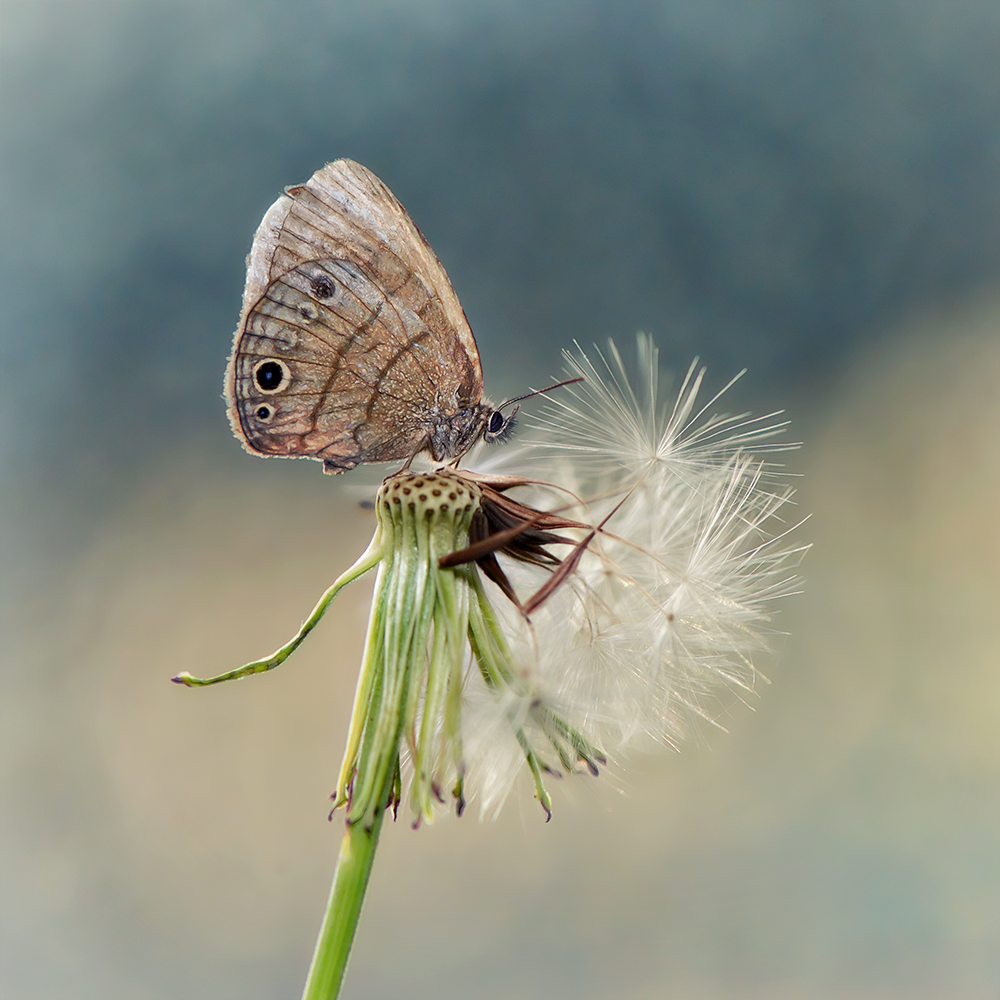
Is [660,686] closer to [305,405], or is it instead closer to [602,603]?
[602,603]

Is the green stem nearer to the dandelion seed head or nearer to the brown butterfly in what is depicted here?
the dandelion seed head

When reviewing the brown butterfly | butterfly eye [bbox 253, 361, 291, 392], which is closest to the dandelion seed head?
the brown butterfly

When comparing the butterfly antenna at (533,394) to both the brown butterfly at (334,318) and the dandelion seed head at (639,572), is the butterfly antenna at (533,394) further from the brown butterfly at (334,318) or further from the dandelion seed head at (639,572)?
Answer: the brown butterfly at (334,318)

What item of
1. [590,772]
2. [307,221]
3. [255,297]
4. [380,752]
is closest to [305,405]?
[255,297]

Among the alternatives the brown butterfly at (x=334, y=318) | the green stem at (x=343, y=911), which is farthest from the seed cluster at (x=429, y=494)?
the green stem at (x=343, y=911)

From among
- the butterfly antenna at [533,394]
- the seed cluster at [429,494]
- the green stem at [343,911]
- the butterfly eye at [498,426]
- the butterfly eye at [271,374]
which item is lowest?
the green stem at [343,911]

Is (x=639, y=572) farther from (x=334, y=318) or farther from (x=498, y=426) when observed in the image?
(x=334, y=318)
